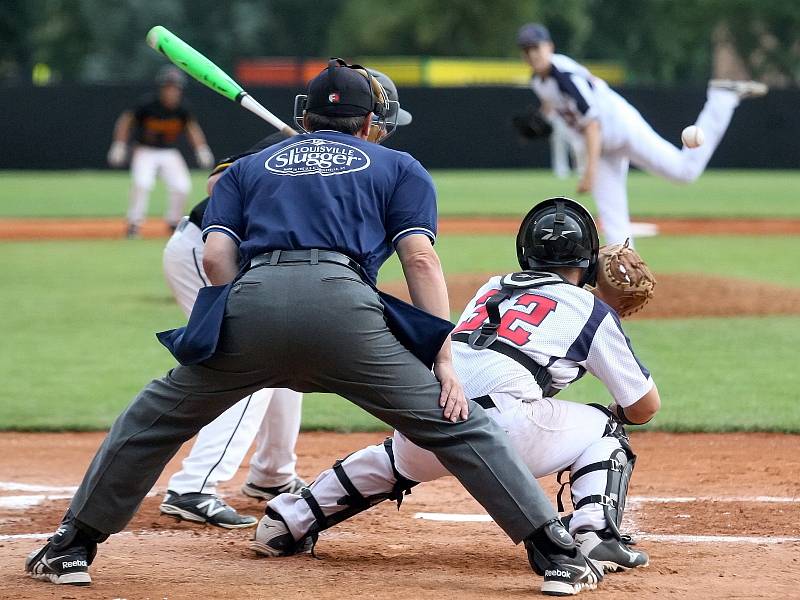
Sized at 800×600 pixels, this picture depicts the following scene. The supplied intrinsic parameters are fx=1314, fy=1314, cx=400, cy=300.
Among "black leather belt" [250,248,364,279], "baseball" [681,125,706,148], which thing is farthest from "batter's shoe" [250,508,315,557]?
"baseball" [681,125,706,148]

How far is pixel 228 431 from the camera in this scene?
5.18 metres

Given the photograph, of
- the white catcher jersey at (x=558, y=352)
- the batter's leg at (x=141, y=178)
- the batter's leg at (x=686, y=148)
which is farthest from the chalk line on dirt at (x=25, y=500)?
the batter's leg at (x=141, y=178)

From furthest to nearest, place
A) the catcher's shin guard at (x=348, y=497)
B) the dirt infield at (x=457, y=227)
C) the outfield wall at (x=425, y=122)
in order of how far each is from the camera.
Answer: the outfield wall at (x=425, y=122) < the dirt infield at (x=457, y=227) < the catcher's shin guard at (x=348, y=497)

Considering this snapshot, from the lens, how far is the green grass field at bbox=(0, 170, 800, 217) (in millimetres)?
23328

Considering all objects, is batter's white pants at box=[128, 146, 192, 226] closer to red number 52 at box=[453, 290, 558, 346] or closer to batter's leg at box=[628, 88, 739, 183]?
batter's leg at box=[628, 88, 739, 183]

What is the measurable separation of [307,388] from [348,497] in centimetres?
64

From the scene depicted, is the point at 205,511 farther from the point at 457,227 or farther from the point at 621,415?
Result: the point at 457,227

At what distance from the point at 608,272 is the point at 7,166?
98.9 ft

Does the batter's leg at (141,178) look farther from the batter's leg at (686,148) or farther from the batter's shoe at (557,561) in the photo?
the batter's shoe at (557,561)

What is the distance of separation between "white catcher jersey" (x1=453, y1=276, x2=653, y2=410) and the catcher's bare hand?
326mm

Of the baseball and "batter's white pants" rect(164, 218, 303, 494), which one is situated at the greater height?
the baseball

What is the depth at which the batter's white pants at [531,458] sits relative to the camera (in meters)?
4.27

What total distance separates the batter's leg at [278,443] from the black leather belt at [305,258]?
65.1 inches

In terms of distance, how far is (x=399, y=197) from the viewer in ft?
13.0
